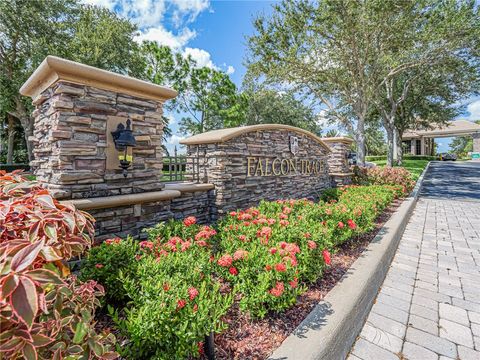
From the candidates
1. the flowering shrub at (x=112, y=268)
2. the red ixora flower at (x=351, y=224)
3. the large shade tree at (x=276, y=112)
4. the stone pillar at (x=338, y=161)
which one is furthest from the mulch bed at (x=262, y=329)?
the large shade tree at (x=276, y=112)

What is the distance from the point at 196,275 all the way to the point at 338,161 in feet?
27.4

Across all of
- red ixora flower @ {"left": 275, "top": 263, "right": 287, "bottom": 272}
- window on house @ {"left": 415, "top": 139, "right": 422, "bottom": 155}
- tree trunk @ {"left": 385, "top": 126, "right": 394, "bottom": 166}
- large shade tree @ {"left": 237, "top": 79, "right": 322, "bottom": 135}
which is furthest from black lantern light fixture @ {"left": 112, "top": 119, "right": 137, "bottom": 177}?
window on house @ {"left": 415, "top": 139, "right": 422, "bottom": 155}

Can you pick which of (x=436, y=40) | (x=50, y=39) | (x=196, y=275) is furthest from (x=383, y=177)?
(x=50, y=39)

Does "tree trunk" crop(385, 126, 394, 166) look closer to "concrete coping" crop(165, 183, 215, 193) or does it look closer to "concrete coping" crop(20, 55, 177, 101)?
"concrete coping" crop(165, 183, 215, 193)

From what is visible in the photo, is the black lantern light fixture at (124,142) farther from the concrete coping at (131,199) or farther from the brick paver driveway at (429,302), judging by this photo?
the brick paver driveway at (429,302)

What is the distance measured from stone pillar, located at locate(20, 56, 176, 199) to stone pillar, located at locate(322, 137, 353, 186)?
7.12 meters

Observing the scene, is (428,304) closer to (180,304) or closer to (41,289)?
(180,304)

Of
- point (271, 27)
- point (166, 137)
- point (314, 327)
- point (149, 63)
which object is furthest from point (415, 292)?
point (166, 137)

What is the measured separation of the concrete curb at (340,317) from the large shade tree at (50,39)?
16431mm

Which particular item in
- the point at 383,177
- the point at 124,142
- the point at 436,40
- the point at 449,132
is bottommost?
the point at 383,177

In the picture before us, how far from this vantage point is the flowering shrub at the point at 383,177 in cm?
931

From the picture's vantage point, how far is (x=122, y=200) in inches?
131

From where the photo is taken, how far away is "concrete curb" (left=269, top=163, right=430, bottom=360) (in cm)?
187

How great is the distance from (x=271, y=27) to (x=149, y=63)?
1225cm
